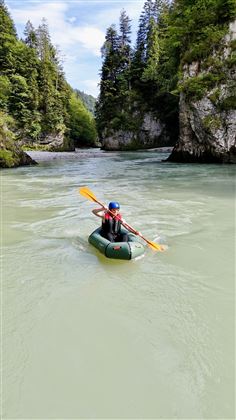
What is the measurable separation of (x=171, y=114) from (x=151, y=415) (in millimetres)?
40422

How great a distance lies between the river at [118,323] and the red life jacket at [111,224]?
525 mm

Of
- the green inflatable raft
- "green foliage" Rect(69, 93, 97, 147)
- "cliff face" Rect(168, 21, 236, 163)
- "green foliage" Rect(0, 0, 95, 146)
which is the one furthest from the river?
"green foliage" Rect(69, 93, 97, 147)

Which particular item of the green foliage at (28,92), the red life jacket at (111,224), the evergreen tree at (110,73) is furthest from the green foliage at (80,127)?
the red life jacket at (111,224)

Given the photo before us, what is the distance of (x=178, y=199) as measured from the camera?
10.4 m

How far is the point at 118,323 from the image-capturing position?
12.6ft

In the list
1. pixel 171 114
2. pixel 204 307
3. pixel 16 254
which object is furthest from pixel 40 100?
pixel 204 307

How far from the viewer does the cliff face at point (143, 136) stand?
141 ft

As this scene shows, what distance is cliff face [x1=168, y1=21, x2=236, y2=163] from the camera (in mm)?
18547

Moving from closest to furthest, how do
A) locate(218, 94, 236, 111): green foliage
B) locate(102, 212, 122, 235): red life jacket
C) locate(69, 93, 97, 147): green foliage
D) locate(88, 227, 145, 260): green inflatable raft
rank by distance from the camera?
locate(88, 227, 145, 260): green inflatable raft → locate(102, 212, 122, 235): red life jacket → locate(218, 94, 236, 111): green foliage → locate(69, 93, 97, 147): green foliage

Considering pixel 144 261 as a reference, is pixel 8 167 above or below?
above

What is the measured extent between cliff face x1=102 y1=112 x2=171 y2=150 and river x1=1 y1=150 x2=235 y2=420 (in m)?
36.7

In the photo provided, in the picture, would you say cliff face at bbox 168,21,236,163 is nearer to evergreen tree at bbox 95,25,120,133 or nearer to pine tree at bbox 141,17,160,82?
pine tree at bbox 141,17,160,82

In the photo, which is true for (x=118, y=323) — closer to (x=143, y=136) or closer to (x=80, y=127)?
(x=143, y=136)

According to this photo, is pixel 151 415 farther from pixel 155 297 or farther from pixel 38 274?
pixel 38 274
